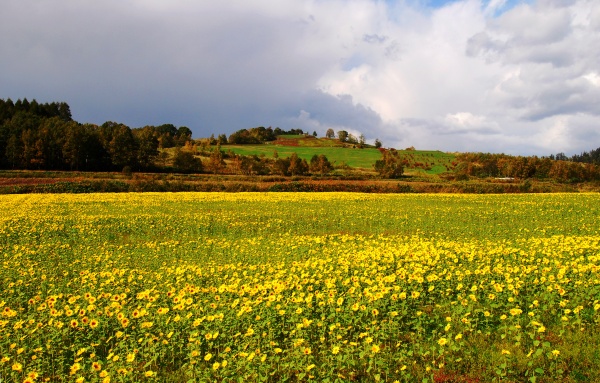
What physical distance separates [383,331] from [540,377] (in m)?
2.28

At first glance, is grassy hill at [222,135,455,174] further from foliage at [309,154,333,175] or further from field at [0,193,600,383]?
field at [0,193,600,383]

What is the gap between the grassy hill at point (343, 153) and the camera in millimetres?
127494

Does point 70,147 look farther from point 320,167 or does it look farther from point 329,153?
point 329,153

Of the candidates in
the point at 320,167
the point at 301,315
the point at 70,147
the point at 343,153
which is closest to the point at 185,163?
the point at 70,147

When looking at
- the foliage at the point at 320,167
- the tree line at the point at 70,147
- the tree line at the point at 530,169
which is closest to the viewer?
the tree line at the point at 70,147

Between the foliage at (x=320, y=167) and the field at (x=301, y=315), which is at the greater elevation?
the foliage at (x=320, y=167)

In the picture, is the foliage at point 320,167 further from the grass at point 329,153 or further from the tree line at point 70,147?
the tree line at point 70,147

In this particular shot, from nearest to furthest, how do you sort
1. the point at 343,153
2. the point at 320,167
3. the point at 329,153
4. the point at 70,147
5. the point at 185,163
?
the point at 70,147 → the point at 185,163 → the point at 320,167 → the point at 329,153 → the point at 343,153

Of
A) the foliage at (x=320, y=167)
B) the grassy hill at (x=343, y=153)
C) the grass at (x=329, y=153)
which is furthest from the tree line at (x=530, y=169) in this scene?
the foliage at (x=320, y=167)

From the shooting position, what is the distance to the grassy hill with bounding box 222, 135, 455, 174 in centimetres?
12749

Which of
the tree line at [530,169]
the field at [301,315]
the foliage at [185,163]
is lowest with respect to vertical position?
the field at [301,315]

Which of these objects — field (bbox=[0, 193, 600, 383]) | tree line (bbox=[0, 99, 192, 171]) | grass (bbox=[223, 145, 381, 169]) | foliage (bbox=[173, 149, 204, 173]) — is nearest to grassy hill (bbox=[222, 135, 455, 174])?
grass (bbox=[223, 145, 381, 169])

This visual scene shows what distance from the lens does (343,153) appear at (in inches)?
5536

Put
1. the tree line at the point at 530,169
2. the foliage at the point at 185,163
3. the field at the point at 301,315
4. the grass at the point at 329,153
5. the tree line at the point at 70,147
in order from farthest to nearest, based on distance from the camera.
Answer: the grass at the point at 329,153 < the tree line at the point at 530,169 < the foliage at the point at 185,163 < the tree line at the point at 70,147 < the field at the point at 301,315
